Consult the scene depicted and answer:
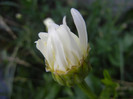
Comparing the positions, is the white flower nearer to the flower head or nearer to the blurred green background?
the flower head

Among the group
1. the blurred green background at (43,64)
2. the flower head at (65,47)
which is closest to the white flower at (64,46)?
the flower head at (65,47)

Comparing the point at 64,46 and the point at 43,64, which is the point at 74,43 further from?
the point at 43,64

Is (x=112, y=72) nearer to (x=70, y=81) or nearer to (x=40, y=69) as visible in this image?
(x=40, y=69)

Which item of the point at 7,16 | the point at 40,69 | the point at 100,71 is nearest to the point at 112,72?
the point at 100,71

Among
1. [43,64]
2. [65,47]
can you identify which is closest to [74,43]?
[65,47]

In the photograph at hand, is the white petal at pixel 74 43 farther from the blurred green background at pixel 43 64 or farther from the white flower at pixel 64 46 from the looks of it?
the blurred green background at pixel 43 64

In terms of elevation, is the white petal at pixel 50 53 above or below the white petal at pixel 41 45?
below

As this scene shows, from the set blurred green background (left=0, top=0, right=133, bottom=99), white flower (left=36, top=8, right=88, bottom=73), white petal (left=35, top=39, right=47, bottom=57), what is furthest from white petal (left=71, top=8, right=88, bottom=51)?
blurred green background (left=0, top=0, right=133, bottom=99)

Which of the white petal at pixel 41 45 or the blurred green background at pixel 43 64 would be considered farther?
the blurred green background at pixel 43 64
